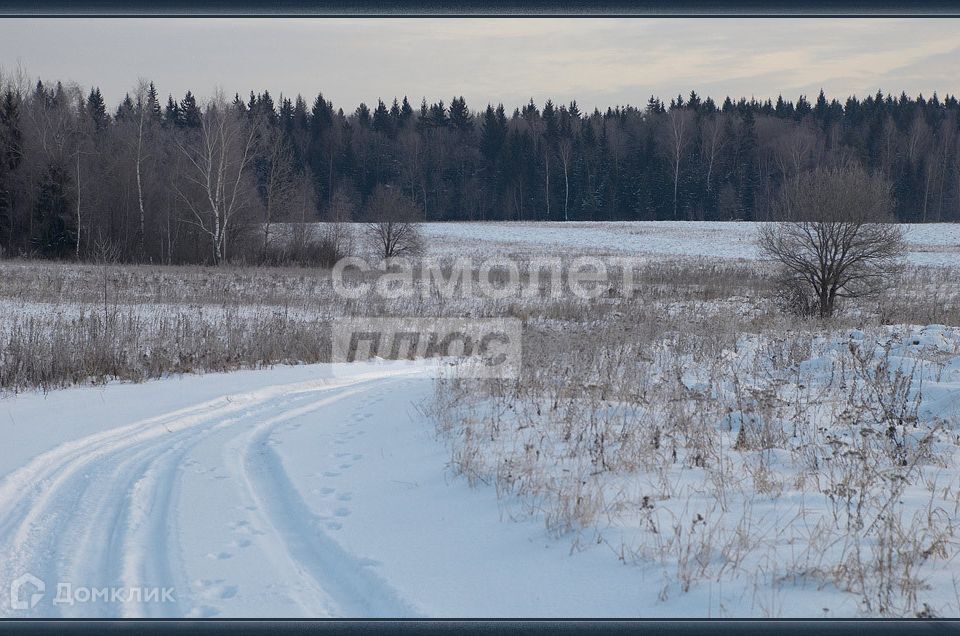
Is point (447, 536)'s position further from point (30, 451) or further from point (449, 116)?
point (449, 116)

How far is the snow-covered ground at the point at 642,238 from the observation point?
4681cm

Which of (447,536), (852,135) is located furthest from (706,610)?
(852,135)

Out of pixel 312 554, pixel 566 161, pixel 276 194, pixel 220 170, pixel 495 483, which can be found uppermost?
pixel 566 161

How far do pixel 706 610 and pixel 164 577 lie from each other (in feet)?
10.0

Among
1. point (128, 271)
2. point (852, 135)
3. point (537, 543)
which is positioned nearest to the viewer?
point (537, 543)

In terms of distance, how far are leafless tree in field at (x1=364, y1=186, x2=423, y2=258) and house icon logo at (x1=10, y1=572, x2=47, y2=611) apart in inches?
1516

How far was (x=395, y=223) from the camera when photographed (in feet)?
138

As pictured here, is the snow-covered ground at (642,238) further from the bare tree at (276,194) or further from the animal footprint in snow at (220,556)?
the animal footprint in snow at (220,556)

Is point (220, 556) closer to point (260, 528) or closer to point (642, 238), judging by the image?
point (260, 528)

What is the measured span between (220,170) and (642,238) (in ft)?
113

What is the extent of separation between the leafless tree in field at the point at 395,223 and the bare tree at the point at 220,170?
800cm

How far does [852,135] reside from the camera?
253ft
